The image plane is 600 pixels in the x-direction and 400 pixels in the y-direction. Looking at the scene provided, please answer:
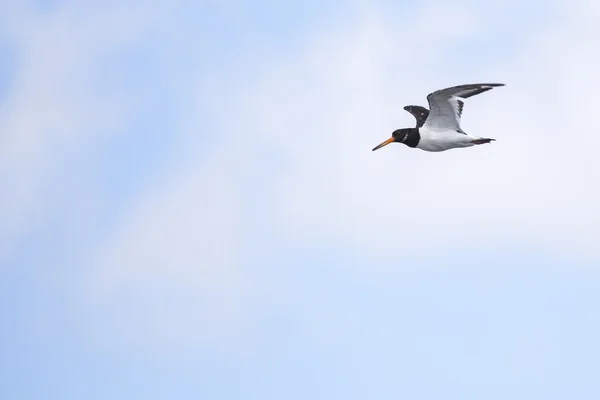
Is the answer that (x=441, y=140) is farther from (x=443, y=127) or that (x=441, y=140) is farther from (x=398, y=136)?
(x=398, y=136)

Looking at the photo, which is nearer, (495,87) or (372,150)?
(495,87)

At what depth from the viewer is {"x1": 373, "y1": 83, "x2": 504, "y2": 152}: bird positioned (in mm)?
39750

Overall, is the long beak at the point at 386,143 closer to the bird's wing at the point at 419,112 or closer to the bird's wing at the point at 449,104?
the bird's wing at the point at 419,112

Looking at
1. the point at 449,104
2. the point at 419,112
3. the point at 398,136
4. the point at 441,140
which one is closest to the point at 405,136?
the point at 398,136

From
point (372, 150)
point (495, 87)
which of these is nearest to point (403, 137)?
point (372, 150)

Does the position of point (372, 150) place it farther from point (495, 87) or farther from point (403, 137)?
point (495, 87)

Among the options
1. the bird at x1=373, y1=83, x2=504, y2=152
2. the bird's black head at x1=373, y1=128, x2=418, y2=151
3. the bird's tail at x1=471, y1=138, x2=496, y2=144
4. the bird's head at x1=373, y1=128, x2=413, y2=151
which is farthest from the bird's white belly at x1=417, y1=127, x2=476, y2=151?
the bird's head at x1=373, y1=128, x2=413, y2=151

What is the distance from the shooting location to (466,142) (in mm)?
41000

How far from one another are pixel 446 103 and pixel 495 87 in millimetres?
2229

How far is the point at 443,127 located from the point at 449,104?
1.09m

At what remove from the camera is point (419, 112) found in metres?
44.6

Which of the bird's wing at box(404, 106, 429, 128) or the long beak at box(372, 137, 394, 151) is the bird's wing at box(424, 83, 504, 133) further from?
the bird's wing at box(404, 106, 429, 128)

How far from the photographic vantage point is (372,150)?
4303cm

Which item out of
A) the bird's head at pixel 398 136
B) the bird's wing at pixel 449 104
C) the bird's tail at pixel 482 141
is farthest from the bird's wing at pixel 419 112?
the bird's tail at pixel 482 141
